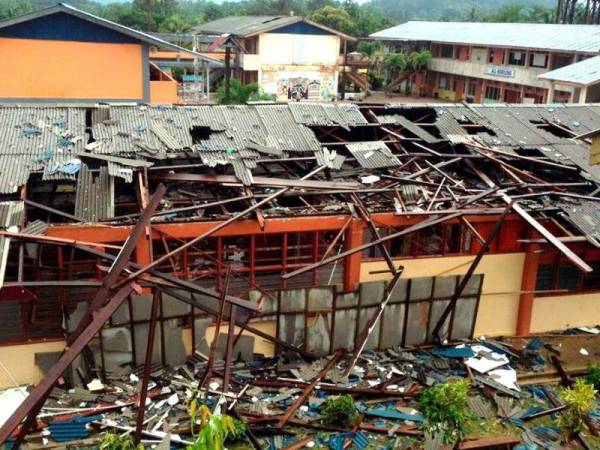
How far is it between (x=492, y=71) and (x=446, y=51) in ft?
27.5

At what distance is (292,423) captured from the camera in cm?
1232

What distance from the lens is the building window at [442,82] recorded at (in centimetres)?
5847

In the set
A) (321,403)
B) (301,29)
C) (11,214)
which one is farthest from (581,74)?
(11,214)

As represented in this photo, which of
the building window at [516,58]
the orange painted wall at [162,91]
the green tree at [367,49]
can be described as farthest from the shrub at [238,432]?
the green tree at [367,49]

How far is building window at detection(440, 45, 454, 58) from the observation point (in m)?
56.9

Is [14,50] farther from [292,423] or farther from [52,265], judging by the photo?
[292,423]

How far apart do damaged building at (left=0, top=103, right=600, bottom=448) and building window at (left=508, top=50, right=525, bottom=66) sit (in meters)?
34.1

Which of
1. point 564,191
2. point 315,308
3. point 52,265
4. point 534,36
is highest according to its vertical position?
point 534,36

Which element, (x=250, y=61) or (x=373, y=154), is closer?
(x=373, y=154)

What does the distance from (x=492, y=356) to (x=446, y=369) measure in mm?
1332

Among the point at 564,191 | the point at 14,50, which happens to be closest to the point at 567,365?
the point at 564,191

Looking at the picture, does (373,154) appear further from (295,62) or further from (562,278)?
(295,62)

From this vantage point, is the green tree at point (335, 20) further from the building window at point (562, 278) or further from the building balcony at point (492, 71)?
the building window at point (562, 278)

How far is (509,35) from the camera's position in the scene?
5106 cm
